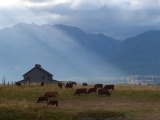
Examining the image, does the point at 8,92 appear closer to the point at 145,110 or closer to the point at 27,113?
the point at 27,113

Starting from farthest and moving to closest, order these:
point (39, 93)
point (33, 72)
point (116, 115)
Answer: point (33, 72) < point (39, 93) < point (116, 115)

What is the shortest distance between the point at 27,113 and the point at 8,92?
17880mm

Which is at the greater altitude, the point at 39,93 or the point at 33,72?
the point at 33,72

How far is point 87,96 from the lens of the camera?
45844 millimetres

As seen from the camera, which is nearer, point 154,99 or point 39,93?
point 154,99

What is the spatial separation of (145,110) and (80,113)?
6.61 meters

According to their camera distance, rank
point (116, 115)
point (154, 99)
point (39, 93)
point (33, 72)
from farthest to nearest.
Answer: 1. point (33, 72)
2. point (39, 93)
3. point (154, 99)
4. point (116, 115)

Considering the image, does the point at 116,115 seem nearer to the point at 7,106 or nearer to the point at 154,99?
the point at 7,106

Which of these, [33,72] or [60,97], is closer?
[60,97]

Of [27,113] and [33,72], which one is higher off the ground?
[33,72]

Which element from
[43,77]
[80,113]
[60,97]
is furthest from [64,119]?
[43,77]

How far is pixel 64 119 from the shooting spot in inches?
1198

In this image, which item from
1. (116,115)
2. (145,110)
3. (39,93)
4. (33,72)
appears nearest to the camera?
(116,115)

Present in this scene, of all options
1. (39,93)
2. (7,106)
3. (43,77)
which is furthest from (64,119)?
(43,77)
